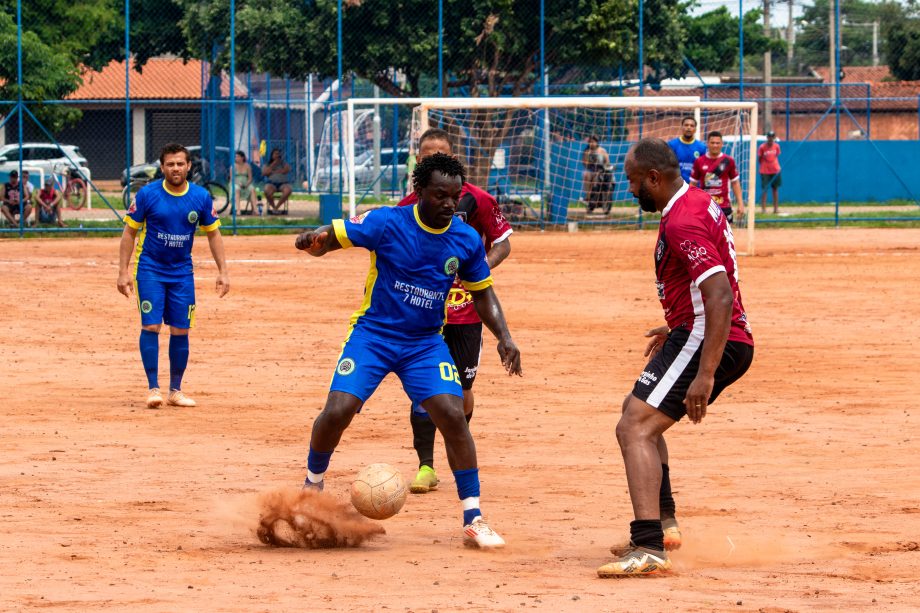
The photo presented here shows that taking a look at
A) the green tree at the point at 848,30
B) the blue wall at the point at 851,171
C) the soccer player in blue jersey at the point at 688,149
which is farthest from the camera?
the green tree at the point at 848,30

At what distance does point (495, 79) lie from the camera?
30.3m

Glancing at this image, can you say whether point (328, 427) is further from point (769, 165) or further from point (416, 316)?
point (769, 165)

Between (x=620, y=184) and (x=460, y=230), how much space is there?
21703mm

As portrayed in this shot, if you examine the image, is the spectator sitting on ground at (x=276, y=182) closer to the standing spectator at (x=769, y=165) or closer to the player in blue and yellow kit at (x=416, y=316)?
the standing spectator at (x=769, y=165)

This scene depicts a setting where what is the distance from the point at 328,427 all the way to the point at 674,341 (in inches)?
64.0

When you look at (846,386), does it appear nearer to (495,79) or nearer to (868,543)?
(868,543)

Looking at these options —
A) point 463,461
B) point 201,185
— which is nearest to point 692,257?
point 463,461

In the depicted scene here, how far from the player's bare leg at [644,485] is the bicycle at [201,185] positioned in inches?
935

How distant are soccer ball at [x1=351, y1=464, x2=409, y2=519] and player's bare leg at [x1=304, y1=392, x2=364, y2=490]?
224 millimetres

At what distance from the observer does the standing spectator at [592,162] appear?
27.9 m

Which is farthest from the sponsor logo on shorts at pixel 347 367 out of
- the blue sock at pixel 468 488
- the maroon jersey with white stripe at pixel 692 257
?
the maroon jersey with white stripe at pixel 692 257

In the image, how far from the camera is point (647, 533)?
5.93 meters

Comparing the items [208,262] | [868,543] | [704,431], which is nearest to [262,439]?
[704,431]

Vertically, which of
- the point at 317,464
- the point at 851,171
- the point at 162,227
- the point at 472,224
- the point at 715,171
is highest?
the point at 851,171
